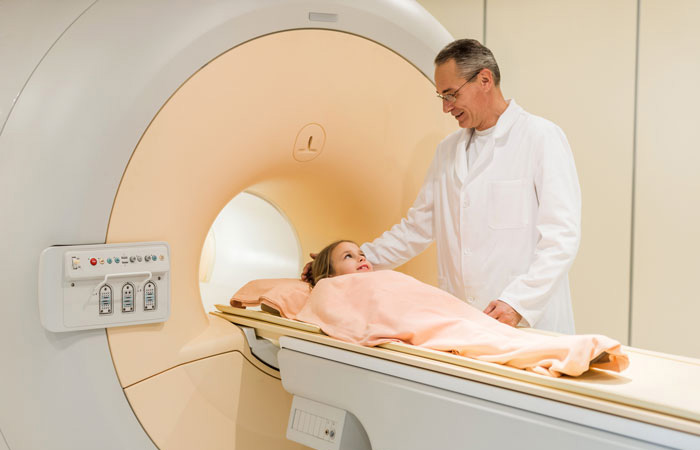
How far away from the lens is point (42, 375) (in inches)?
59.0

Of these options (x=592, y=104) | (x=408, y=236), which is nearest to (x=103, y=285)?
(x=408, y=236)

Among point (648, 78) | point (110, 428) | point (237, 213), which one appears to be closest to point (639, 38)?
point (648, 78)

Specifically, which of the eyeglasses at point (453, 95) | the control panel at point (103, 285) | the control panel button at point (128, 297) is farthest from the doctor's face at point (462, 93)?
the control panel button at point (128, 297)

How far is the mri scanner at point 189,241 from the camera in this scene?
1.30 m

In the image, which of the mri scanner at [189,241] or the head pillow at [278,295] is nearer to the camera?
the mri scanner at [189,241]

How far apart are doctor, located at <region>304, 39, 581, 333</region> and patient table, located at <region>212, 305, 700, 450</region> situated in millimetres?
428

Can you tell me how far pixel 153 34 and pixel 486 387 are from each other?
43.2 inches

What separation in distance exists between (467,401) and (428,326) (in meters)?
0.24

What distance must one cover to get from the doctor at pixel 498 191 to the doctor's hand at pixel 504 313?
0.28 ft

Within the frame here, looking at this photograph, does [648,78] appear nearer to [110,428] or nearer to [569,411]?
[569,411]

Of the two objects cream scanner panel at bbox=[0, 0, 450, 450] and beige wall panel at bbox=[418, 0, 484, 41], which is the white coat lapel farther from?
beige wall panel at bbox=[418, 0, 484, 41]

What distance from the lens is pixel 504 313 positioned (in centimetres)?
169

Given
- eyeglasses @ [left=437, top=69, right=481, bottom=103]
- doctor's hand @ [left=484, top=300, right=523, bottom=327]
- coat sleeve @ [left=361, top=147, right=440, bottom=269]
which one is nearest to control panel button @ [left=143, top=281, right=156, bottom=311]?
coat sleeve @ [left=361, top=147, right=440, bottom=269]

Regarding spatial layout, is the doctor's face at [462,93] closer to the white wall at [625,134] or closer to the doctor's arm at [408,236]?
the doctor's arm at [408,236]
